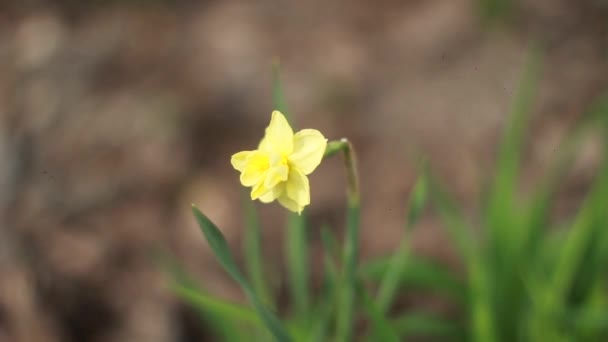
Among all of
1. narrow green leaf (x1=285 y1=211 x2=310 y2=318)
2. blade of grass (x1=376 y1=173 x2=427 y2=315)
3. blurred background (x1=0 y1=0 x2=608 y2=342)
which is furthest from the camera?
blurred background (x1=0 y1=0 x2=608 y2=342)

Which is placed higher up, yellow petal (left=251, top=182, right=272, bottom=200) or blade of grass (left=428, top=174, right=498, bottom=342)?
blade of grass (left=428, top=174, right=498, bottom=342)

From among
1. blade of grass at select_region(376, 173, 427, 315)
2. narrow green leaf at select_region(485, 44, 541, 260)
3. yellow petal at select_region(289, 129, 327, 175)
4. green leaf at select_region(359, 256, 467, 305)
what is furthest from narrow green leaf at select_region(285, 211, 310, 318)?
narrow green leaf at select_region(485, 44, 541, 260)

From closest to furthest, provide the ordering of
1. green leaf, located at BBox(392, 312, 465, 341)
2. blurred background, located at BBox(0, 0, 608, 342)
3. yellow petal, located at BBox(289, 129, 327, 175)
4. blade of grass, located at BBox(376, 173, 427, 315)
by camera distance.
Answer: yellow petal, located at BBox(289, 129, 327, 175)
blade of grass, located at BBox(376, 173, 427, 315)
green leaf, located at BBox(392, 312, 465, 341)
blurred background, located at BBox(0, 0, 608, 342)

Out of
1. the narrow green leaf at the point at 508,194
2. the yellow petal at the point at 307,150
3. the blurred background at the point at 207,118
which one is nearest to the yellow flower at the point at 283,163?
the yellow petal at the point at 307,150

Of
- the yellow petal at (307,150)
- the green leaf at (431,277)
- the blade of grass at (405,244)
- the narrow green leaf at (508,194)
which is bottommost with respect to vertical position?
the yellow petal at (307,150)

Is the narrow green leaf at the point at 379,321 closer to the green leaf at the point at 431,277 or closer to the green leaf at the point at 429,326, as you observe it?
the green leaf at the point at 429,326

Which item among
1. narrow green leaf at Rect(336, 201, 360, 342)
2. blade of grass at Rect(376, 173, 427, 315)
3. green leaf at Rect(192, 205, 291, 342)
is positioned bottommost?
green leaf at Rect(192, 205, 291, 342)

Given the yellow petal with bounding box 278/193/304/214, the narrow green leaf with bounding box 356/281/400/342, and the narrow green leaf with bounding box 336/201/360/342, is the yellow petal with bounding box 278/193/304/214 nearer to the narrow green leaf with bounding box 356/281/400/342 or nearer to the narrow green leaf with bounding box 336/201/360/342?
the narrow green leaf with bounding box 336/201/360/342

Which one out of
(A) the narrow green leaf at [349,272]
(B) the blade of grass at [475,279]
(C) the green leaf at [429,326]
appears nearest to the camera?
(A) the narrow green leaf at [349,272]
